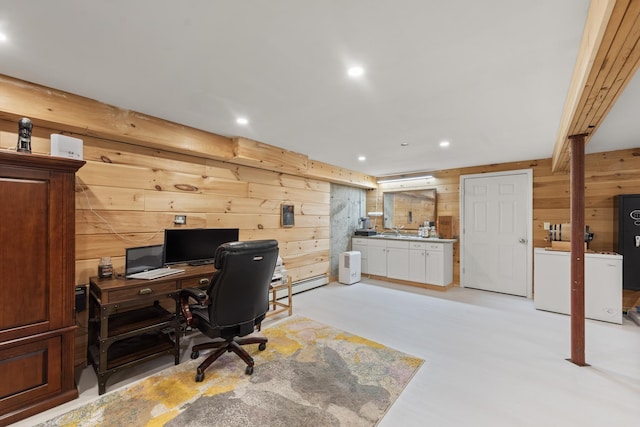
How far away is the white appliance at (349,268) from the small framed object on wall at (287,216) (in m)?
1.42

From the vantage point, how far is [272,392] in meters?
2.03

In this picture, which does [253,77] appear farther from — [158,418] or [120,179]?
[158,418]

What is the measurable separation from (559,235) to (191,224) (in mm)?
5018

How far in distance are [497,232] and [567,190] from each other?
1.12 meters

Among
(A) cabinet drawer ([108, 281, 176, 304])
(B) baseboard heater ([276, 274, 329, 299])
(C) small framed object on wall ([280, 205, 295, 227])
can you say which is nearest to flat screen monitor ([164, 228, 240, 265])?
(A) cabinet drawer ([108, 281, 176, 304])

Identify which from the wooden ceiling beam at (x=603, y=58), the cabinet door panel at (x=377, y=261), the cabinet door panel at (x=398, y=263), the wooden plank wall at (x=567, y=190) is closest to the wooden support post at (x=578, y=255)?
the wooden ceiling beam at (x=603, y=58)

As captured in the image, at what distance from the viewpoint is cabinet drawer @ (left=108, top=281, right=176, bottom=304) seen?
6.89ft

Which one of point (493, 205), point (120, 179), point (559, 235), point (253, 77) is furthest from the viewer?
point (493, 205)

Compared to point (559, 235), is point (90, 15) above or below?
above

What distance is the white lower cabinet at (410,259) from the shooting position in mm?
4863

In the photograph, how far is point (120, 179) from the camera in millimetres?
2656

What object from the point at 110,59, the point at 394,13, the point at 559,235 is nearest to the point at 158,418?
the point at 110,59

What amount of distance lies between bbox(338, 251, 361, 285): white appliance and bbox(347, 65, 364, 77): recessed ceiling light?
Result: 3.86 metres

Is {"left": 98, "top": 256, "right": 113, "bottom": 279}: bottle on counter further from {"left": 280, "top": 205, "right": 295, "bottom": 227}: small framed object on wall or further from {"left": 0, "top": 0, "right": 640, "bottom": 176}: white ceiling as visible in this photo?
{"left": 280, "top": 205, "right": 295, "bottom": 227}: small framed object on wall
